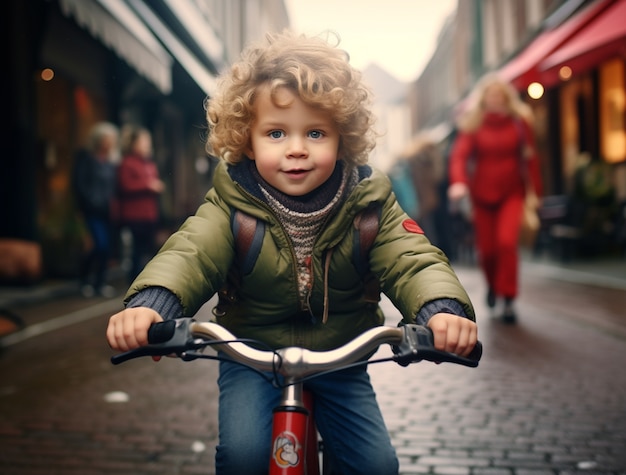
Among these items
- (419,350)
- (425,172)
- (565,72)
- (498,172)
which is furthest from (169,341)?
(425,172)

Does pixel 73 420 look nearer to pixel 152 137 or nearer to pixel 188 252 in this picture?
pixel 188 252

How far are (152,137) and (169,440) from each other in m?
14.2

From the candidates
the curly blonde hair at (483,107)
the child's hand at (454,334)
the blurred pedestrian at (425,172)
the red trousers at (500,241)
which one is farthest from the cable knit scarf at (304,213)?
the blurred pedestrian at (425,172)

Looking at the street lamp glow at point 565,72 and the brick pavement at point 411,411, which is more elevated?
the street lamp glow at point 565,72

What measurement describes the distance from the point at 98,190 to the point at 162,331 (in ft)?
25.8

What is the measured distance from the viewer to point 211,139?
6.96 ft

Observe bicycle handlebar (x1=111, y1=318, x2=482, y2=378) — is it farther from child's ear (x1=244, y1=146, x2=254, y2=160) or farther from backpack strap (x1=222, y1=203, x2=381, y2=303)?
child's ear (x1=244, y1=146, x2=254, y2=160)

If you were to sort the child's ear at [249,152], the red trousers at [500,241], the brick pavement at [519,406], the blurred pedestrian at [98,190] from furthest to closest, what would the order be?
the blurred pedestrian at [98,190] < the red trousers at [500,241] < the brick pavement at [519,406] < the child's ear at [249,152]

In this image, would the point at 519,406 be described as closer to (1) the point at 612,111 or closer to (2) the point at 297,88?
(2) the point at 297,88

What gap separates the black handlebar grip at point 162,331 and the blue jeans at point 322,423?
37 centimetres

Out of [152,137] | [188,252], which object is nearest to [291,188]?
[188,252]

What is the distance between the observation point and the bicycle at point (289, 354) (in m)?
1.47

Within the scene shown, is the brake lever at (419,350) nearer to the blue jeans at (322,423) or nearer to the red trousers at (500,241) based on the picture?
the blue jeans at (322,423)

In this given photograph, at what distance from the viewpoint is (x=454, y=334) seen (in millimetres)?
1546
